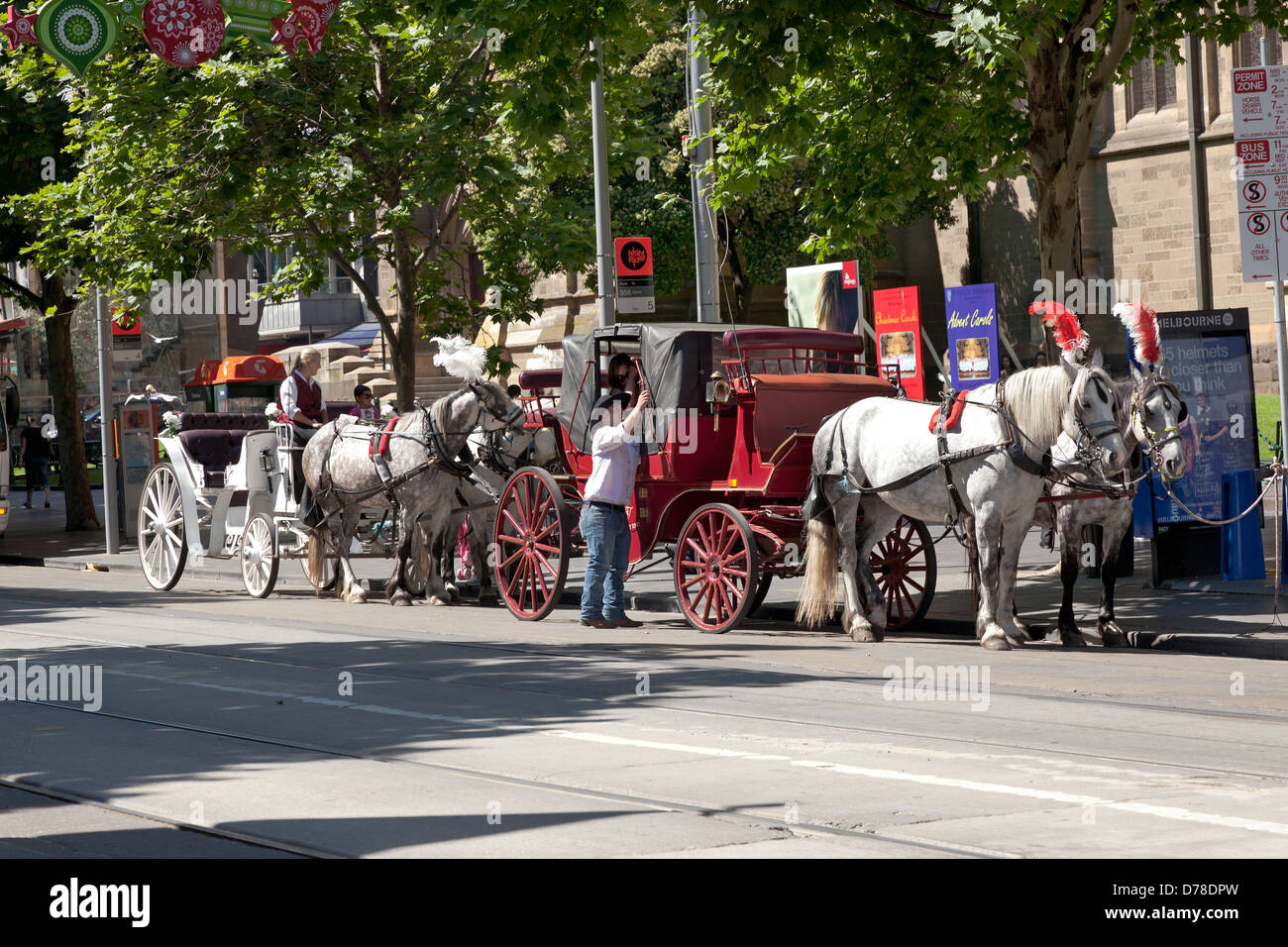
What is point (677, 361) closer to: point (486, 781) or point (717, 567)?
point (717, 567)

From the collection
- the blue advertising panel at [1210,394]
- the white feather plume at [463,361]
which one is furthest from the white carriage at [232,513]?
the blue advertising panel at [1210,394]

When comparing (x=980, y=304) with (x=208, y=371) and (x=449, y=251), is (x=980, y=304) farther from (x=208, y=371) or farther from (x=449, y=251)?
(x=208, y=371)

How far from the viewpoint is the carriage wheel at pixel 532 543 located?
14695mm

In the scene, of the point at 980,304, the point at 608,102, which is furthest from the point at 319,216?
the point at 980,304

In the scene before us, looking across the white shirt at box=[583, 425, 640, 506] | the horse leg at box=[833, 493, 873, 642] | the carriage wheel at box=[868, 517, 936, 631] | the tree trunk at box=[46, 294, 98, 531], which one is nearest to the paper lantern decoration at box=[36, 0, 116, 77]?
the white shirt at box=[583, 425, 640, 506]

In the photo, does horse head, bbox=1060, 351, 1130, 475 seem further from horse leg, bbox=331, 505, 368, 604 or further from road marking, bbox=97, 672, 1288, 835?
horse leg, bbox=331, 505, 368, 604

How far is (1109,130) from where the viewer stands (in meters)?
38.3

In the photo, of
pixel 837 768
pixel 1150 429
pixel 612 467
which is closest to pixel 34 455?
pixel 612 467

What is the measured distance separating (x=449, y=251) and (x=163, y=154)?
417cm

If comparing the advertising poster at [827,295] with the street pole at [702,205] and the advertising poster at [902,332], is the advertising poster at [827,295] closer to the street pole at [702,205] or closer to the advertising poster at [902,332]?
the advertising poster at [902,332]

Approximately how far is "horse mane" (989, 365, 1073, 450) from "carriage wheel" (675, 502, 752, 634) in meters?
2.42

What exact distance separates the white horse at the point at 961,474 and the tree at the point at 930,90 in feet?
10.3

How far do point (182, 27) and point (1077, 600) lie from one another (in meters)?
9.86

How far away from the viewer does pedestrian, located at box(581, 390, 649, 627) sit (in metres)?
14.2
